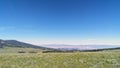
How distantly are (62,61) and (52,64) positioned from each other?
2181 mm

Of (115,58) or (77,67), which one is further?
(115,58)

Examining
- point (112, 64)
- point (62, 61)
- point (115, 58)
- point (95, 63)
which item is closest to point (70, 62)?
point (62, 61)

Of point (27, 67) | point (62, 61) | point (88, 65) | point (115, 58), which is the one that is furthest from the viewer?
point (115, 58)

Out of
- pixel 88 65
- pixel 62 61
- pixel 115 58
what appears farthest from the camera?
pixel 115 58

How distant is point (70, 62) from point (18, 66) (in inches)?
270

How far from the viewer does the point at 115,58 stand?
91.4 feet

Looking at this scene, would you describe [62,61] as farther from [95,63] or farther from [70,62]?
[95,63]

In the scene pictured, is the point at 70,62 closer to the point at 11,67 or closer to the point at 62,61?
the point at 62,61

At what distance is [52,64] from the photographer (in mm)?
Answer: 23719

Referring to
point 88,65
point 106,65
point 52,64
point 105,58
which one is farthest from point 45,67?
point 105,58

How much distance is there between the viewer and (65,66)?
22.8 metres

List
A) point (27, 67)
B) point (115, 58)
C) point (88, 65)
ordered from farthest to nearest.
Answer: point (115, 58) → point (88, 65) → point (27, 67)

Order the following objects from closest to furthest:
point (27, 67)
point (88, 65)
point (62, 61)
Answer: point (27, 67)
point (88, 65)
point (62, 61)

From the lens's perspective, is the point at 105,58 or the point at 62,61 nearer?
the point at 62,61
